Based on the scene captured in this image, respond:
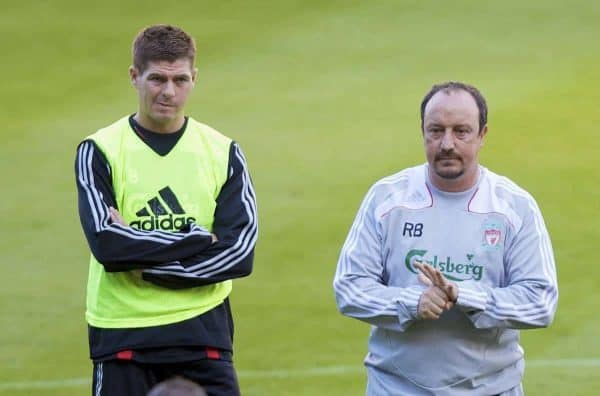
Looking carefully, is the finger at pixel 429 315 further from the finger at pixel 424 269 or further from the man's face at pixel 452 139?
the man's face at pixel 452 139

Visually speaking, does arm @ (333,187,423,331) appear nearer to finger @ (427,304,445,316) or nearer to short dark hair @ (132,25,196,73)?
finger @ (427,304,445,316)

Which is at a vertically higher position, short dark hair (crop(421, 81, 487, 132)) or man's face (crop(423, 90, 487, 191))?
short dark hair (crop(421, 81, 487, 132))

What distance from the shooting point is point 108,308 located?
5.81m

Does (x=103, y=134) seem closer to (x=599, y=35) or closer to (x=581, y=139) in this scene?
(x=581, y=139)

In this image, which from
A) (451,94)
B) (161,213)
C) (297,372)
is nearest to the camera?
(451,94)

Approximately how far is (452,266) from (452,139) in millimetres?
477

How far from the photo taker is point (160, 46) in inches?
233

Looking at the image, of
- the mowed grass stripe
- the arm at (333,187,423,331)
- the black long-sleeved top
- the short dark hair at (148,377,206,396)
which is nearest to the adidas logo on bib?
the black long-sleeved top

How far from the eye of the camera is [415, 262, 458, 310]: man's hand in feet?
16.8

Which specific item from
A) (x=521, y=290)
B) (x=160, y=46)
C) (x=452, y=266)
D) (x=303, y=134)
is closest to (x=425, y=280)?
(x=452, y=266)

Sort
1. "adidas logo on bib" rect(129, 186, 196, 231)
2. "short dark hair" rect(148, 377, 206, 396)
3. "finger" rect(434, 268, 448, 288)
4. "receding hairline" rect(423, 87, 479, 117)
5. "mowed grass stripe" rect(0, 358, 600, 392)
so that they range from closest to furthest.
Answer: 1. "short dark hair" rect(148, 377, 206, 396)
2. "finger" rect(434, 268, 448, 288)
3. "receding hairline" rect(423, 87, 479, 117)
4. "adidas logo on bib" rect(129, 186, 196, 231)
5. "mowed grass stripe" rect(0, 358, 600, 392)

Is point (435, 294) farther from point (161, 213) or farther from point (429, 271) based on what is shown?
point (161, 213)

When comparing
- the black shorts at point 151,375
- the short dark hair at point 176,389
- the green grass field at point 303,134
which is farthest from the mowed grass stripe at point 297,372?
the short dark hair at point 176,389

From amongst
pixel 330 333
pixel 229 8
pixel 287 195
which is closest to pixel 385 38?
pixel 229 8
